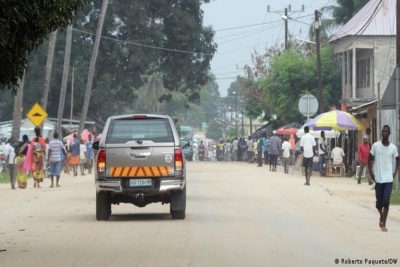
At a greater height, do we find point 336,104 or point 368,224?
point 336,104

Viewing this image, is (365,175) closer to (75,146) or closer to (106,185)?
(75,146)

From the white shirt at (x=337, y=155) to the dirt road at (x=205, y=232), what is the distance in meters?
13.0

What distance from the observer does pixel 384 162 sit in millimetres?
17078

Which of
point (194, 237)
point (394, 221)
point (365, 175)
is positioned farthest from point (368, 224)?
point (365, 175)

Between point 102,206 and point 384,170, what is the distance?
5400mm

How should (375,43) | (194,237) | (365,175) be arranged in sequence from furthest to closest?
(375,43), (365,175), (194,237)

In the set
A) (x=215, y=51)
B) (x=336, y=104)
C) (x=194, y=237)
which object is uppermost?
(x=215, y=51)

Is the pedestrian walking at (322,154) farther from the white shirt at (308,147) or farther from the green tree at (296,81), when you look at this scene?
the green tree at (296,81)

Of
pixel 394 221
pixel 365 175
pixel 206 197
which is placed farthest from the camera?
pixel 365 175

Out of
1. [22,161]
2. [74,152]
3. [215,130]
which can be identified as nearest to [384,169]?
[22,161]

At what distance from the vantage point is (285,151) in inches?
1735

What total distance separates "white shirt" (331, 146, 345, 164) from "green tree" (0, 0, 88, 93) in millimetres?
28070

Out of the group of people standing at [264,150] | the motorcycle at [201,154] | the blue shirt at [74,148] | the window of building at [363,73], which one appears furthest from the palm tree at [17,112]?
the motorcycle at [201,154]

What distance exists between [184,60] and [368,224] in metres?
52.3
